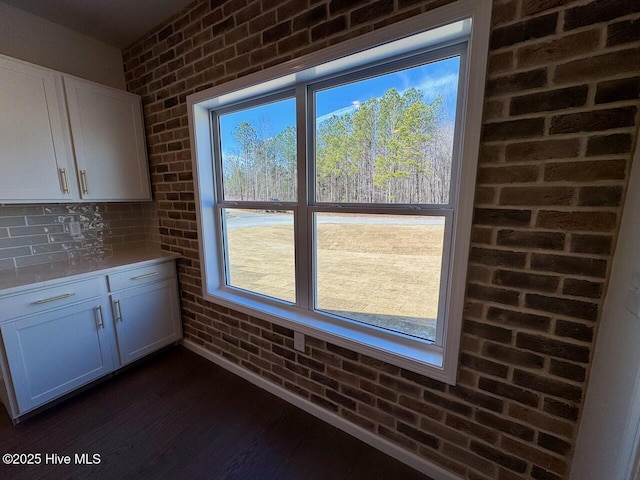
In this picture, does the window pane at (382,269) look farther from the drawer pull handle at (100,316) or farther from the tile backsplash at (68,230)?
the tile backsplash at (68,230)

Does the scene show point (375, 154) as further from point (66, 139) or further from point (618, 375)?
point (66, 139)

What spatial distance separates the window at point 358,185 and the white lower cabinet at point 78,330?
54 centimetres

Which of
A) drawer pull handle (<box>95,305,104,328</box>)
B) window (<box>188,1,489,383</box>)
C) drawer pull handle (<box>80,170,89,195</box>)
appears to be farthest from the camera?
drawer pull handle (<box>80,170,89,195</box>)

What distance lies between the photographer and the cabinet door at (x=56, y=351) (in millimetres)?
1549

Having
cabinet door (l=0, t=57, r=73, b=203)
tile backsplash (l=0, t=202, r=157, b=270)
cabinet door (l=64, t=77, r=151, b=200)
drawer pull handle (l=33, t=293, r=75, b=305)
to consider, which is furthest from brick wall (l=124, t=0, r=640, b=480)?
tile backsplash (l=0, t=202, r=157, b=270)

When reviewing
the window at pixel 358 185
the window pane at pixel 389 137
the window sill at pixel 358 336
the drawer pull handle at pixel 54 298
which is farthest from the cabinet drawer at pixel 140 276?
the window pane at pixel 389 137

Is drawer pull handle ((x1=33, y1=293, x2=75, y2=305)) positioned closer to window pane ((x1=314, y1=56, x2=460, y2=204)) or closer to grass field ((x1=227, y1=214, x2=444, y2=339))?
grass field ((x1=227, y1=214, x2=444, y2=339))

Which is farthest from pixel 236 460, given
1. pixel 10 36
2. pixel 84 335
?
pixel 10 36

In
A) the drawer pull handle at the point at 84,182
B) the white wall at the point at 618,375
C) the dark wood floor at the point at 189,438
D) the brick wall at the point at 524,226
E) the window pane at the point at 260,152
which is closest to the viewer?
the white wall at the point at 618,375

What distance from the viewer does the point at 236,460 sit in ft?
4.66

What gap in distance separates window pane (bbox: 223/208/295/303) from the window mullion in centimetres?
9

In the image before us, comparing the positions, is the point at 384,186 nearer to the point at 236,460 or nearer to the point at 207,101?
the point at 207,101

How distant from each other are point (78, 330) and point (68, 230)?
2.92 feet

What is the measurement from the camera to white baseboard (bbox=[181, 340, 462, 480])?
52.1 inches
